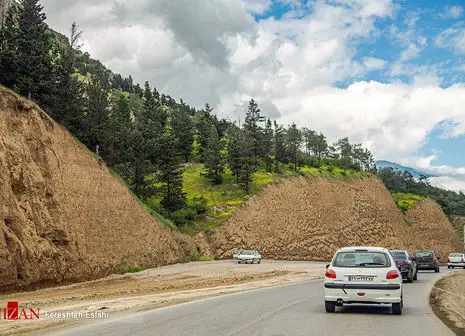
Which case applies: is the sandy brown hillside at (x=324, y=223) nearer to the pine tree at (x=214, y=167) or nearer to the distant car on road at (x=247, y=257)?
the distant car on road at (x=247, y=257)

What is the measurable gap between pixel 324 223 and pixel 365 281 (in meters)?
59.3

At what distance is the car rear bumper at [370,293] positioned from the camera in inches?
472

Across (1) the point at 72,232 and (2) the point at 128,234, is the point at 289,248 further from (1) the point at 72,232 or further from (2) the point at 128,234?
(1) the point at 72,232

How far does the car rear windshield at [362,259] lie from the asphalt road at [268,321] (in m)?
1.33

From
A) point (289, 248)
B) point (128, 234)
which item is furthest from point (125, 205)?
point (289, 248)

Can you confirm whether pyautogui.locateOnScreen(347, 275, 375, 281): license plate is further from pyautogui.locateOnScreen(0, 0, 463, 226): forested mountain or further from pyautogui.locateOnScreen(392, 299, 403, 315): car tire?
pyautogui.locateOnScreen(0, 0, 463, 226): forested mountain

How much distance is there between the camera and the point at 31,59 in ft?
116

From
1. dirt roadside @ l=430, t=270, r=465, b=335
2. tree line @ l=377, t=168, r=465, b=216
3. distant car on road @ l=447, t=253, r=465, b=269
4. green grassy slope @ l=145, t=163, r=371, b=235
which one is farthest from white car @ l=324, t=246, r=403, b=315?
tree line @ l=377, t=168, r=465, b=216

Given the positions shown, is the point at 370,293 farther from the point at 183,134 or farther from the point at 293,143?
the point at 293,143

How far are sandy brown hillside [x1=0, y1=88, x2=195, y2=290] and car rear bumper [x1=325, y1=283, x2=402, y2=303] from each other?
14.8 metres

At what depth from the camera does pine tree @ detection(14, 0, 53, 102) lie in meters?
34.2

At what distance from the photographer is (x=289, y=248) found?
2477 inches

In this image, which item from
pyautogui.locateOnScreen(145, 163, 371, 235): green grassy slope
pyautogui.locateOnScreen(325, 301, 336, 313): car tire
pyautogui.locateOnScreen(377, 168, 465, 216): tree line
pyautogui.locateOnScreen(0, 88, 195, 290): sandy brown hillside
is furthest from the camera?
pyautogui.locateOnScreen(377, 168, 465, 216): tree line

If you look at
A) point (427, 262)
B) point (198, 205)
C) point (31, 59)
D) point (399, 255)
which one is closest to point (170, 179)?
point (198, 205)
